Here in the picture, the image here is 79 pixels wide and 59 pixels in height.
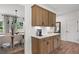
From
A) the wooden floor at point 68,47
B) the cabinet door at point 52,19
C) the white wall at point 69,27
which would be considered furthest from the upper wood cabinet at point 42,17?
the wooden floor at point 68,47

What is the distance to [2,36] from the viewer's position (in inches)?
77.4

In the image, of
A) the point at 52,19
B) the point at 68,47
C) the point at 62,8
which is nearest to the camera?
the point at 62,8

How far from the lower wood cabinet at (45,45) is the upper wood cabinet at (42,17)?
38cm

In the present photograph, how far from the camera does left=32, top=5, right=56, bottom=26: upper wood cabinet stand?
2126mm

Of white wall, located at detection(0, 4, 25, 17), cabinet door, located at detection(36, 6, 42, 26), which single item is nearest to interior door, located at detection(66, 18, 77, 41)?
cabinet door, located at detection(36, 6, 42, 26)

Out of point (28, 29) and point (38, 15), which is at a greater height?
point (38, 15)

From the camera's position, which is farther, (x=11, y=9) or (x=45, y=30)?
(x=45, y=30)

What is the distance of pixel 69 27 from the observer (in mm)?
2391

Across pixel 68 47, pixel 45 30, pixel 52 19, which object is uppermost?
pixel 52 19

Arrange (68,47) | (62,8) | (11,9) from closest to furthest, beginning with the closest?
(11,9), (62,8), (68,47)

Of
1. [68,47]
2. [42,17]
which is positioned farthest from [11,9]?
[68,47]

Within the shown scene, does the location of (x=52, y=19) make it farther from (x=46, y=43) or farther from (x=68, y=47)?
(x=68, y=47)

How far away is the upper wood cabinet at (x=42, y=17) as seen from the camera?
6.98 feet

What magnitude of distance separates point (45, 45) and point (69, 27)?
786mm
